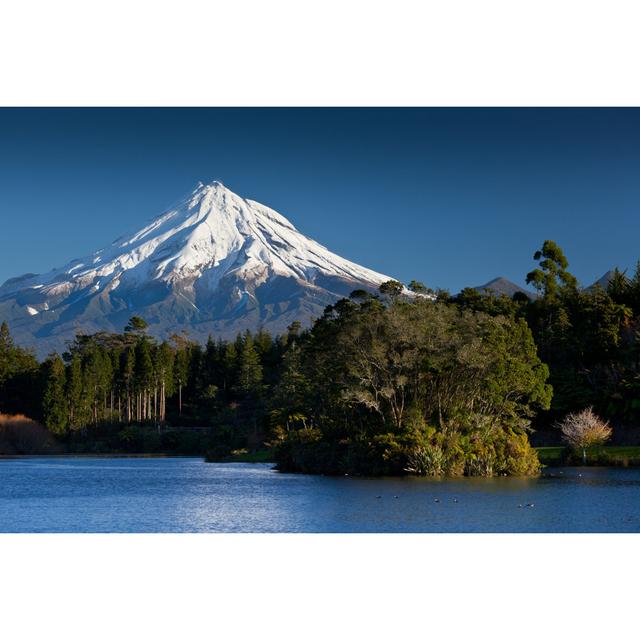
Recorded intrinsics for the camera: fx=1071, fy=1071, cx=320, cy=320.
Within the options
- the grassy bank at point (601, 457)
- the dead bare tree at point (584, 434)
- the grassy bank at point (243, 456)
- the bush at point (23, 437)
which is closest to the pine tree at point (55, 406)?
the bush at point (23, 437)

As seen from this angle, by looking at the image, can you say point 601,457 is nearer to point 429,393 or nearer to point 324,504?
point 429,393

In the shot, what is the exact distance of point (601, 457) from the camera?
3803 centimetres

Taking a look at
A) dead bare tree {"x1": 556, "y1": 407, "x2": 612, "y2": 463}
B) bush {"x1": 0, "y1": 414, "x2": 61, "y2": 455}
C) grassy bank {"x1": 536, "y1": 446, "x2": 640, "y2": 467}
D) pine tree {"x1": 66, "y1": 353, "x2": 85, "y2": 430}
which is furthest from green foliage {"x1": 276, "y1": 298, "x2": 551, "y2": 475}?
pine tree {"x1": 66, "y1": 353, "x2": 85, "y2": 430}

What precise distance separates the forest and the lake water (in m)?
2.19

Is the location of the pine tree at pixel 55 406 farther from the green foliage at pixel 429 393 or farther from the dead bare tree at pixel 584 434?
the dead bare tree at pixel 584 434

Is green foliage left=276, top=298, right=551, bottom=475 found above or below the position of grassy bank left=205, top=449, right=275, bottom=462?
above

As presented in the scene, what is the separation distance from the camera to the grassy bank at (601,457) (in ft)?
123

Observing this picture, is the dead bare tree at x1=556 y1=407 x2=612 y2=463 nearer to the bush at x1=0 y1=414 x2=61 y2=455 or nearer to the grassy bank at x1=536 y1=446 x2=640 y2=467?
the grassy bank at x1=536 y1=446 x2=640 y2=467

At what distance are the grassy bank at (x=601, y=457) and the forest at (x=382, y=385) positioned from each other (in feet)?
6.68

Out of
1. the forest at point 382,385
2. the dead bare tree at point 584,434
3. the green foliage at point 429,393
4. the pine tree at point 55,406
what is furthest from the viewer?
the pine tree at point 55,406

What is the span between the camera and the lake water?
21.6 m

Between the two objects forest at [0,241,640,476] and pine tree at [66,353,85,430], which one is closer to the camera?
forest at [0,241,640,476]

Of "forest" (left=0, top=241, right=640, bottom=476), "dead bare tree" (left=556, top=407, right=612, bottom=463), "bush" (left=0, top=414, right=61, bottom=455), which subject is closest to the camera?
"forest" (left=0, top=241, right=640, bottom=476)
